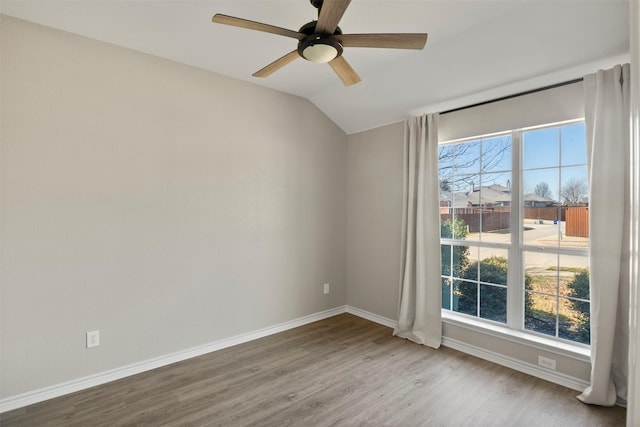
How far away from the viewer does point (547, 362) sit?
2.62 metres

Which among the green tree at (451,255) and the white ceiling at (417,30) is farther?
the green tree at (451,255)

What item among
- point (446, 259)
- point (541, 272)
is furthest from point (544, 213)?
point (446, 259)

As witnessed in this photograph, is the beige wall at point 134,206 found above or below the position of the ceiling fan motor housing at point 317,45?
below

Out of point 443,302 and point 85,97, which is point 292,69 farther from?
point 443,302

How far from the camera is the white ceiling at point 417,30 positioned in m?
2.13

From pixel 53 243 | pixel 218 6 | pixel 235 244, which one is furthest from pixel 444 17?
pixel 53 243

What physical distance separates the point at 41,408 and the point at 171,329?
961 millimetres

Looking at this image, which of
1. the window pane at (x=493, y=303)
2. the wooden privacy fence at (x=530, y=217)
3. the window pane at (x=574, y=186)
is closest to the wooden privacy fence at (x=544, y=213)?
the wooden privacy fence at (x=530, y=217)

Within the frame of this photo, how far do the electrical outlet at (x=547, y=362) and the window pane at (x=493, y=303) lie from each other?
423 millimetres

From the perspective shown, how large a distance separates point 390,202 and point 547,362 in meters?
2.09

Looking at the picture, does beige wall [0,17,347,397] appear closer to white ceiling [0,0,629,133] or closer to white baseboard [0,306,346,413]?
white baseboard [0,306,346,413]

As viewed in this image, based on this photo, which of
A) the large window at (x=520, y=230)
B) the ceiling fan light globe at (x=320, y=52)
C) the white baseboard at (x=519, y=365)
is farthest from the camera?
the large window at (x=520, y=230)

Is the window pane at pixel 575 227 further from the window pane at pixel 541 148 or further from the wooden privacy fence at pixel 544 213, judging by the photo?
the window pane at pixel 541 148

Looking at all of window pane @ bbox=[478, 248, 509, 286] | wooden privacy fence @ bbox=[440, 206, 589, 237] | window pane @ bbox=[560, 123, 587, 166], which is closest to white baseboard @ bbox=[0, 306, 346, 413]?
window pane @ bbox=[478, 248, 509, 286]
